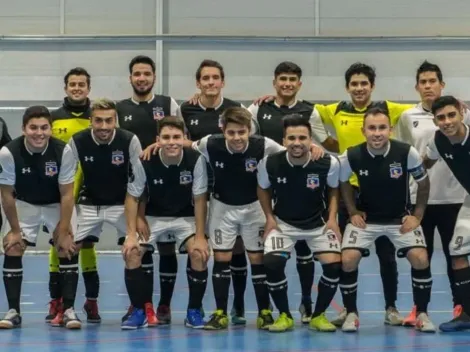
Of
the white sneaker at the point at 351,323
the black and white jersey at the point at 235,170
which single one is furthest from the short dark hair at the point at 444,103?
the white sneaker at the point at 351,323

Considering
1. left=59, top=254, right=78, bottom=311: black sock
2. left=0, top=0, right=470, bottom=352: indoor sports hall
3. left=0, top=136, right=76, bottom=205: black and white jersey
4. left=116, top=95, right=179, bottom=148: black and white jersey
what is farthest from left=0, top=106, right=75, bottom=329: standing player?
left=0, top=0, right=470, bottom=352: indoor sports hall

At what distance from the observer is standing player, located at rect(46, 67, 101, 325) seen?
649cm

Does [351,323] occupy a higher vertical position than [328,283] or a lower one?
lower

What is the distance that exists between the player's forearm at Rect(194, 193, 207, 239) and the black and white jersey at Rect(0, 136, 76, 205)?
0.96 meters

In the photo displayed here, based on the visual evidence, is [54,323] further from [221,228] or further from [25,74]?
[25,74]

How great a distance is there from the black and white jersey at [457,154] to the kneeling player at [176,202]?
1758 mm

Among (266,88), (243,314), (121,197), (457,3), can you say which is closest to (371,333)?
(243,314)

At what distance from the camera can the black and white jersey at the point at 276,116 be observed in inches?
264

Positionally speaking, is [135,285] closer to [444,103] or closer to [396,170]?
[396,170]

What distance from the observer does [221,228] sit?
623 centimetres

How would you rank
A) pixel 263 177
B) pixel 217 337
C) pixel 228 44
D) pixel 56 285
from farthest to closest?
pixel 228 44, pixel 56 285, pixel 263 177, pixel 217 337

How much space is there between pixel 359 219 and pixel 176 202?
1376mm

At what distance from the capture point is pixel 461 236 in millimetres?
6000

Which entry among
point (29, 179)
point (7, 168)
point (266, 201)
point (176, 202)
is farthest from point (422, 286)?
point (7, 168)
